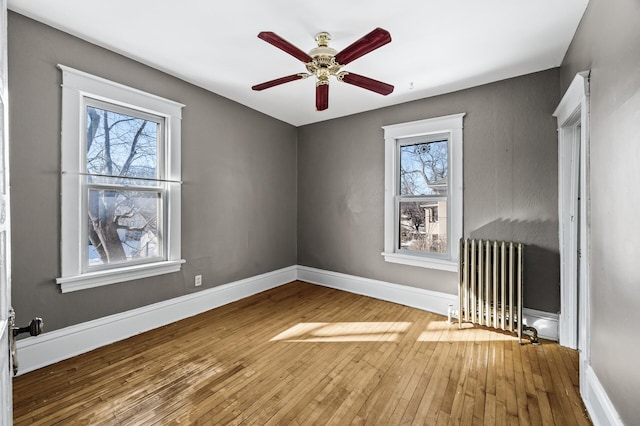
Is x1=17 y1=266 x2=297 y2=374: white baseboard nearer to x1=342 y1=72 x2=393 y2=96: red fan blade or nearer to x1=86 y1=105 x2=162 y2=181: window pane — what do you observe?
x1=86 y1=105 x2=162 y2=181: window pane

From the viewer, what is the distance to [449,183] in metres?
3.40

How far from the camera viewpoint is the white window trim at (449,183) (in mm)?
3303

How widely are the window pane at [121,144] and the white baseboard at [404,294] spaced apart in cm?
271

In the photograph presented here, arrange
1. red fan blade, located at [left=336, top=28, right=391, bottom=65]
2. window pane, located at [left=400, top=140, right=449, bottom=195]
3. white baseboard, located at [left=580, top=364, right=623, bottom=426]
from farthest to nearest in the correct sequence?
window pane, located at [left=400, top=140, right=449, bottom=195], red fan blade, located at [left=336, top=28, right=391, bottom=65], white baseboard, located at [left=580, top=364, right=623, bottom=426]

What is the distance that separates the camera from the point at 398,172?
3844 millimetres

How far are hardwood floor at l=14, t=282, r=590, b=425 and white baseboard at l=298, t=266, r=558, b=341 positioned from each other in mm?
228

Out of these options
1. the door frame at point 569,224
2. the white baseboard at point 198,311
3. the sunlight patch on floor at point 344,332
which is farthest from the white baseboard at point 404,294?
the sunlight patch on floor at point 344,332

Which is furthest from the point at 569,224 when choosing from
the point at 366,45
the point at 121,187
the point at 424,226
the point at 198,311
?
the point at 121,187

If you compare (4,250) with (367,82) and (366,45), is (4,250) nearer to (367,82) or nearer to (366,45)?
(366,45)

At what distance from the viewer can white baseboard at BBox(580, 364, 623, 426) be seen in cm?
151

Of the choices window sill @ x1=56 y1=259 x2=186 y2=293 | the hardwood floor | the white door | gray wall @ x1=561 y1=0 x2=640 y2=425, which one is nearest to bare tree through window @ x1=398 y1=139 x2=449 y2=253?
the hardwood floor

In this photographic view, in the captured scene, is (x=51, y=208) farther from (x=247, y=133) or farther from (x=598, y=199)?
(x=598, y=199)

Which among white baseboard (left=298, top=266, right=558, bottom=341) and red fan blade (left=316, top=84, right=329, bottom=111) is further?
white baseboard (left=298, top=266, right=558, bottom=341)

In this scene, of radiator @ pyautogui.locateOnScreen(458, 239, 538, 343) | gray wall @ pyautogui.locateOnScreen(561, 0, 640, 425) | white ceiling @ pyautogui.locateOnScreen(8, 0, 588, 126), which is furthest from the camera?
radiator @ pyautogui.locateOnScreen(458, 239, 538, 343)
